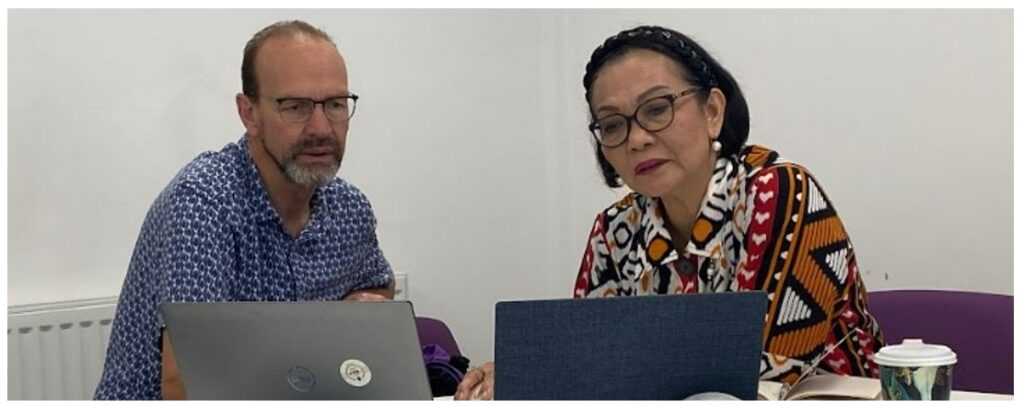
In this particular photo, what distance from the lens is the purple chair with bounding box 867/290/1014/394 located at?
221 centimetres

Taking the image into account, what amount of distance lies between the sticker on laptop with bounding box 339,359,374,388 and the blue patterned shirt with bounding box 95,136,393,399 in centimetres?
60

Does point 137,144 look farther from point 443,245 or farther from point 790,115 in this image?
point 790,115

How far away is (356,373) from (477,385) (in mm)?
356

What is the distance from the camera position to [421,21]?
11.8 feet

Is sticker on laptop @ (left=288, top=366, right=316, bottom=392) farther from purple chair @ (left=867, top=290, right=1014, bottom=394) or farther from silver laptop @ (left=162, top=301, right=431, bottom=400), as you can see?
purple chair @ (left=867, top=290, right=1014, bottom=394)

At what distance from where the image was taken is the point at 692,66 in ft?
6.73

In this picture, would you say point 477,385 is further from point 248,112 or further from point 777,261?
point 248,112

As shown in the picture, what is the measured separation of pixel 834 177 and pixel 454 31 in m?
1.20

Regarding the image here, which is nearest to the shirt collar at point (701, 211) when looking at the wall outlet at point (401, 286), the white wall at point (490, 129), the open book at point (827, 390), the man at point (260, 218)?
the open book at point (827, 390)

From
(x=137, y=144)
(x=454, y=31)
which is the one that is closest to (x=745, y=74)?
(x=454, y=31)

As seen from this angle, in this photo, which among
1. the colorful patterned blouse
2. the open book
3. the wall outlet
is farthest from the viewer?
the wall outlet

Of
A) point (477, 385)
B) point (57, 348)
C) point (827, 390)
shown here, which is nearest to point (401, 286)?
point (57, 348)

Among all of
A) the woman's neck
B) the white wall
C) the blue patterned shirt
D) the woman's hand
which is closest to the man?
the blue patterned shirt

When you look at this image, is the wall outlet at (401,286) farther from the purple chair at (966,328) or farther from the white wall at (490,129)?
the purple chair at (966,328)
